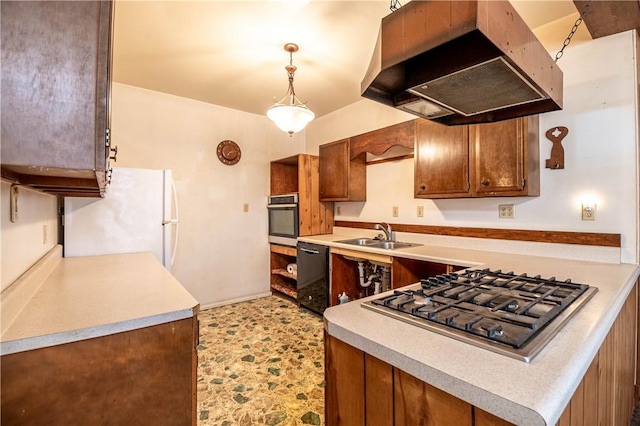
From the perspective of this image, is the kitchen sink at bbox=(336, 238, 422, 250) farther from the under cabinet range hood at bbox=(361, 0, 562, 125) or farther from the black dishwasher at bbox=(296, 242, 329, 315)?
the under cabinet range hood at bbox=(361, 0, 562, 125)


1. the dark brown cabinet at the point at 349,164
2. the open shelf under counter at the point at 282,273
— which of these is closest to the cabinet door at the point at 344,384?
the dark brown cabinet at the point at 349,164

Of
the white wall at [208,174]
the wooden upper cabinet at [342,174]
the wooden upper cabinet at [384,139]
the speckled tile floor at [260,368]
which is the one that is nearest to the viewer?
the speckled tile floor at [260,368]

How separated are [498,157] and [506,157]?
0.05 metres

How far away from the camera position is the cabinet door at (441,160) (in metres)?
2.23

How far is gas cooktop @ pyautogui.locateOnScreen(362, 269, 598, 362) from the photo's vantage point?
0.77 m

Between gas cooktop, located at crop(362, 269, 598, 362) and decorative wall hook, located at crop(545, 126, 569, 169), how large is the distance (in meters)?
1.05

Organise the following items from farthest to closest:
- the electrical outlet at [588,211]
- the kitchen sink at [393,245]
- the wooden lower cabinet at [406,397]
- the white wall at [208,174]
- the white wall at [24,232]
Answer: the white wall at [208,174], the kitchen sink at [393,245], the electrical outlet at [588,211], the white wall at [24,232], the wooden lower cabinet at [406,397]

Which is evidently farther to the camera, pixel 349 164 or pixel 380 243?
pixel 349 164

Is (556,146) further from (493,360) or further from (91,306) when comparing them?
(91,306)

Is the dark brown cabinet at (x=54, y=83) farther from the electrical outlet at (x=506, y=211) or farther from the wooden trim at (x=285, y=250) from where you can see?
the wooden trim at (x=285, y=250)

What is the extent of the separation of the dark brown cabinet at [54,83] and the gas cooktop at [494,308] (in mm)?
991

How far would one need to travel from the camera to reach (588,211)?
1903 millimetres

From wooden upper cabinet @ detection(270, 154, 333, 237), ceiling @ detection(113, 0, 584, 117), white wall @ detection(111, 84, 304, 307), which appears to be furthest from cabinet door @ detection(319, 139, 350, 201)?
white wall @ detection(111, 84, 304, 307)

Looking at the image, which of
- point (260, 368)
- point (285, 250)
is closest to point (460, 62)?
point (260, 368)
